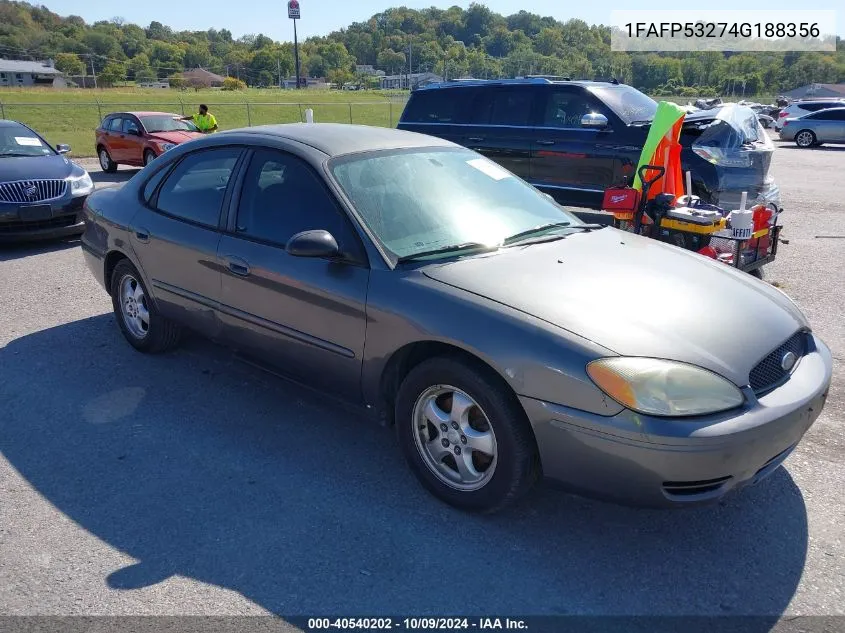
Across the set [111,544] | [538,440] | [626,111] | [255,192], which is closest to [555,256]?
[538,440]

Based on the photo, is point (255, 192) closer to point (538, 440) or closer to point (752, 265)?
point (538, 440)

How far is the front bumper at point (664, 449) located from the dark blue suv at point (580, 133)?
17.4 feet

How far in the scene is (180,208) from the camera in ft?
14.4

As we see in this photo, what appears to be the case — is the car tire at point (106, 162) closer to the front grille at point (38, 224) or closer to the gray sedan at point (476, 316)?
the front grille at point (38, 224)

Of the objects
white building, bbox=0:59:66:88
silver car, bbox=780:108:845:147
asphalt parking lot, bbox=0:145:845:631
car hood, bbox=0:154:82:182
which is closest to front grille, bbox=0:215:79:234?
car hood, bbox=0:154:82:182

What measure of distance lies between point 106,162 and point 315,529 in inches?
673

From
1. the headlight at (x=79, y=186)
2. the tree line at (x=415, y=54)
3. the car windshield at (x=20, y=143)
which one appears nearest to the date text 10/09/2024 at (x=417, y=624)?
the headlight at (x=79, y=186)

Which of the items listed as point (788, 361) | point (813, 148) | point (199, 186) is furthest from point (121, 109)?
point (788, 361)

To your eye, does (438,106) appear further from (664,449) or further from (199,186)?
(664,449)

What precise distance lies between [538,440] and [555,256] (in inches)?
41.7

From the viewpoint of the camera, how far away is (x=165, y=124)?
1688 centimetres

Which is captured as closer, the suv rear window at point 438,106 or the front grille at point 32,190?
the front grille at point 32,190

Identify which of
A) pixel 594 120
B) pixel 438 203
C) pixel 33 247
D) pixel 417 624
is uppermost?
pixel 594 120

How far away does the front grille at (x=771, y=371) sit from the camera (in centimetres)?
275
